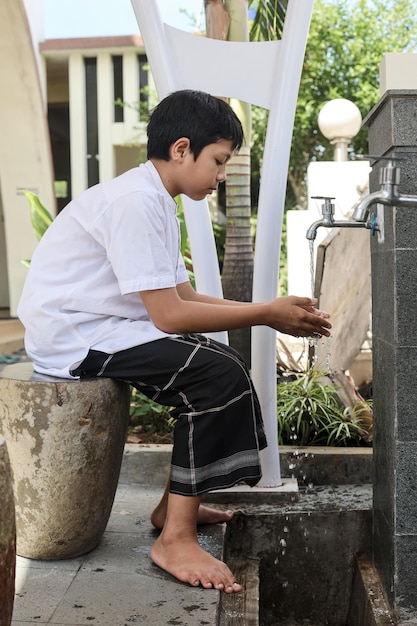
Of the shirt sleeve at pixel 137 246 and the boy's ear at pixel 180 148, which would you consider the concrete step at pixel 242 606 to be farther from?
the boy's ear at pixel 180 148

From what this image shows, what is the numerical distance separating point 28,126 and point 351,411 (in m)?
7.05

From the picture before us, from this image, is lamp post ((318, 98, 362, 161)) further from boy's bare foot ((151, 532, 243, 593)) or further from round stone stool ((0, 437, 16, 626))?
round stone stool ((0, 437, 16, 626))

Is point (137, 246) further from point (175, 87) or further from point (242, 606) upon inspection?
point (242, 606)

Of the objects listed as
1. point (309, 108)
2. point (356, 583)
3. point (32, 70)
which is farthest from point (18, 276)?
point (356, 583)

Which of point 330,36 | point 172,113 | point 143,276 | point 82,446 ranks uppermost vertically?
point 330,36

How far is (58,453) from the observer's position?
2.62 meters

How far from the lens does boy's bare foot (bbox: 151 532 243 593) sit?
2.54 m

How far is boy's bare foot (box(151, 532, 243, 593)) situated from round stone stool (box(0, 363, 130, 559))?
0.26 m

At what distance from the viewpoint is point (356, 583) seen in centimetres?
328

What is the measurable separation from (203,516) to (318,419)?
3.91 feet

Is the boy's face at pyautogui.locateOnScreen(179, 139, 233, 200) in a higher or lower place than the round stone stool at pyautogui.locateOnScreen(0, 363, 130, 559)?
higher

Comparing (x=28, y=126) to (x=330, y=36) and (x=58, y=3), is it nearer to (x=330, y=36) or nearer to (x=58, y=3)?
(x=58, y=3)

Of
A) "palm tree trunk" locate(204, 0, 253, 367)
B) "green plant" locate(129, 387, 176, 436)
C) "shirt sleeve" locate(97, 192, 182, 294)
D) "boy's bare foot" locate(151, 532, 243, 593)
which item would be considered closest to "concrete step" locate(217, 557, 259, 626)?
"boy's bare foot" locate(151, 532, 243, 593)

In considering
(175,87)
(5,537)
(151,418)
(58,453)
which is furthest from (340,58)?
(5,537)
